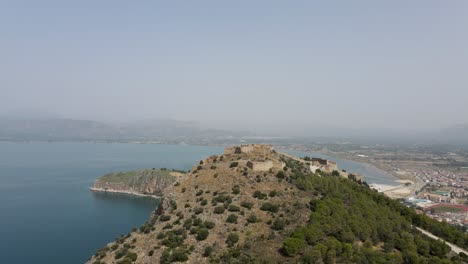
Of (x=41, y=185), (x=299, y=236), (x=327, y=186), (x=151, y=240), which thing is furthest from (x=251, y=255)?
(x=41, y=185)

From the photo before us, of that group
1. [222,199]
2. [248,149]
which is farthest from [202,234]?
[248,149]

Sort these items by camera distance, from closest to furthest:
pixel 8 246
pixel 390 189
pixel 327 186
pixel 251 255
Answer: pixel 251 255 → pixel 327 186 → pixel 8 246 → pixel 390 189

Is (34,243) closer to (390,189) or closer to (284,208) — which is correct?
(284,208)

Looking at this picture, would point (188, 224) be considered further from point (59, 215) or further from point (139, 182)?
point (139, 182)

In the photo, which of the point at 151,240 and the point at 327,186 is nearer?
the point at 151,240

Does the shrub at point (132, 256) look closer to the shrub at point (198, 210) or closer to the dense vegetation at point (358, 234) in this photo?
the shrub at point (198, 210)

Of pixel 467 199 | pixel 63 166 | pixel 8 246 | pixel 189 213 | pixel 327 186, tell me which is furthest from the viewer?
pixel 63 166
